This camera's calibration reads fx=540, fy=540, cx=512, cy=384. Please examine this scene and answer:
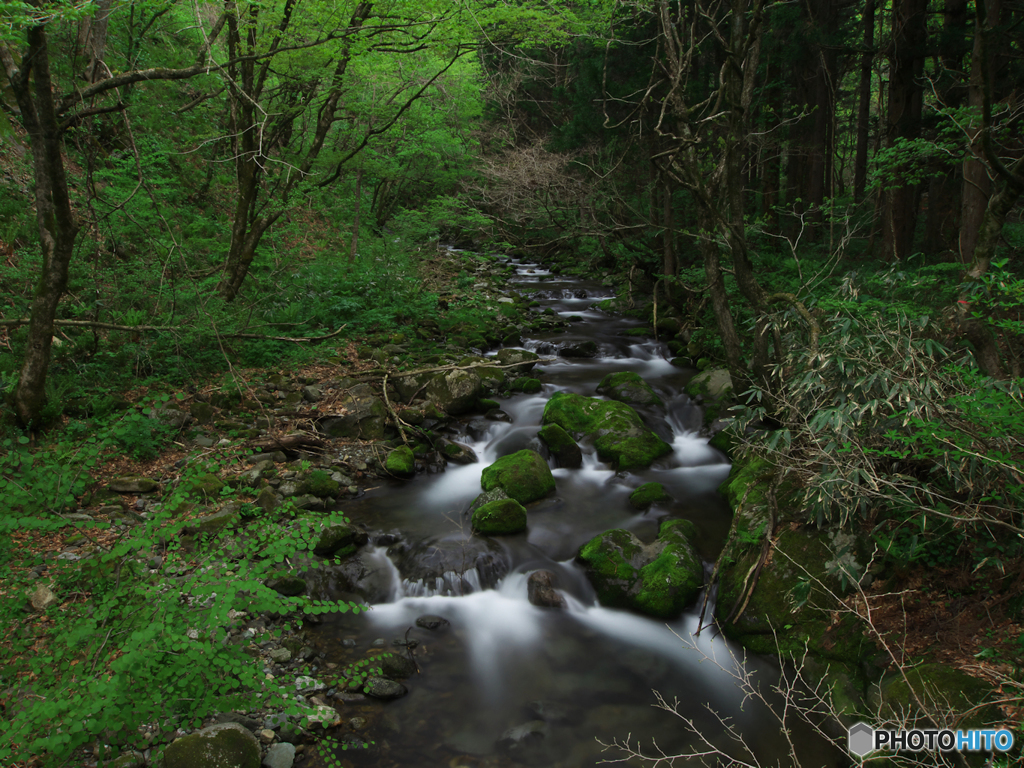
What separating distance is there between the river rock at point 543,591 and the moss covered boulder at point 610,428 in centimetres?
246

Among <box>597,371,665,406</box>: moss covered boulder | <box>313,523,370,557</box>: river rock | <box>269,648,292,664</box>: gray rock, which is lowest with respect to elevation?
<box>269,648,292,664</box>: gray rock

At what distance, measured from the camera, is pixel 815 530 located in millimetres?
4586

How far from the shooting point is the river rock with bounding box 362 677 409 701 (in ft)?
13.7

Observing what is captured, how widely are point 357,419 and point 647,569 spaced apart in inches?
177

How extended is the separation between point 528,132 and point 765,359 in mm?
14375

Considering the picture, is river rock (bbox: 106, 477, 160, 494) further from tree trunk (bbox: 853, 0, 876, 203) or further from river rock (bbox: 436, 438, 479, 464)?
tree trunk (bbox: 853, 0, 876, 203)

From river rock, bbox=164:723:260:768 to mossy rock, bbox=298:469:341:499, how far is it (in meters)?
3.10

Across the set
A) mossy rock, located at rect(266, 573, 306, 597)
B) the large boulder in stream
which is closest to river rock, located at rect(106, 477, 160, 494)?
mossy rock, located at rect(266, 573, 306, 597)

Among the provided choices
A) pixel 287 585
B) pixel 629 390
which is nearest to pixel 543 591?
pixel 287 585

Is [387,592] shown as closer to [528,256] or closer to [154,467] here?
[154,467]

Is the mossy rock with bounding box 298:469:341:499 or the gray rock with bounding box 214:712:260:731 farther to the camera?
the mossy rock with bounding box 298:469:341:499

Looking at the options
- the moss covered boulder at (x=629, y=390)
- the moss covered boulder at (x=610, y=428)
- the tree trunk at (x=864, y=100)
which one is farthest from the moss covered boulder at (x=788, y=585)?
the tree trunk at (x=864, y=100)

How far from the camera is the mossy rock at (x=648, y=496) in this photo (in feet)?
22.3

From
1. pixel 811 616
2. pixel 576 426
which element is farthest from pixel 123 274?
pixel 811 616
